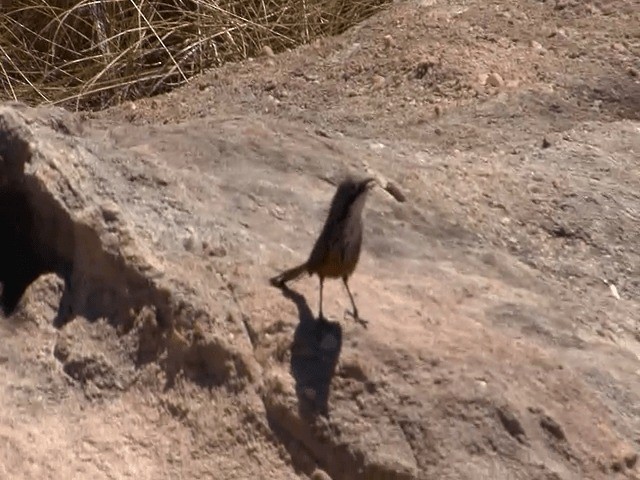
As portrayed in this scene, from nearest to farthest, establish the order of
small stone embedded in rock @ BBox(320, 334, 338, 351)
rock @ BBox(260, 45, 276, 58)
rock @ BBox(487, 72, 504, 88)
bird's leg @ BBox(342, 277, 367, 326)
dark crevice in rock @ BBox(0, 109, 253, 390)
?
dark crevice in rock @ BBox(0, 109, 253, 390) < small stone embedded in rock @ BBox(320, 334, 338, 351) < bird's leg @ BBox(342, 277, 367, 326) < rock @ BBox(487, 72, 504, 88) < rock @ BBox(260, 45, 276, 58)

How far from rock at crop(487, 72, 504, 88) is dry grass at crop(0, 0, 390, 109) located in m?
1.45

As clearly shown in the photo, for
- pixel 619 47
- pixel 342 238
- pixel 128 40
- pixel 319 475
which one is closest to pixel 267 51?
pixel 128 40

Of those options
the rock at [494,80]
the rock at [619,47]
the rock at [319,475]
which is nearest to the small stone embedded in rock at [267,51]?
the rock at [494,80]

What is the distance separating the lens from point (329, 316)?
3.27 m

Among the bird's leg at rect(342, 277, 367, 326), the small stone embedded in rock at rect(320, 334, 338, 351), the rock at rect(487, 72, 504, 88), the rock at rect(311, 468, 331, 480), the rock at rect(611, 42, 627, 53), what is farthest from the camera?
the rock at rect(611, 42, 627, 53)

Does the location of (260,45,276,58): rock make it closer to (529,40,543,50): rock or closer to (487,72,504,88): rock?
(487,72,504,88): rock

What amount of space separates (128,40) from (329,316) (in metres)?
3.75

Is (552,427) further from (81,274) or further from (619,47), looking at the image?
(619,47)

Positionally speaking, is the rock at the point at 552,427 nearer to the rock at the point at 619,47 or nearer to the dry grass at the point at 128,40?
the rock at the point at 619,47

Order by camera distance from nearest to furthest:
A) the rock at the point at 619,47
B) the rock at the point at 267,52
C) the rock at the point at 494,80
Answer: the rock at the point at 494,80, the rock at the point at 619,47, the rock at the point at 267,52

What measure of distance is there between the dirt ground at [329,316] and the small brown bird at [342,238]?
12 cm

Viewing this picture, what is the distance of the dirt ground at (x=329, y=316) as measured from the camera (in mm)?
2961

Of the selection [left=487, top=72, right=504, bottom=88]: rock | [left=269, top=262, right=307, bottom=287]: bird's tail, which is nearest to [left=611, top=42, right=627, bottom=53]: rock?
[left=487, top=72, right=504, bottom=88]: rock

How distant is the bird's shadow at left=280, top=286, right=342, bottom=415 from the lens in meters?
3.03
